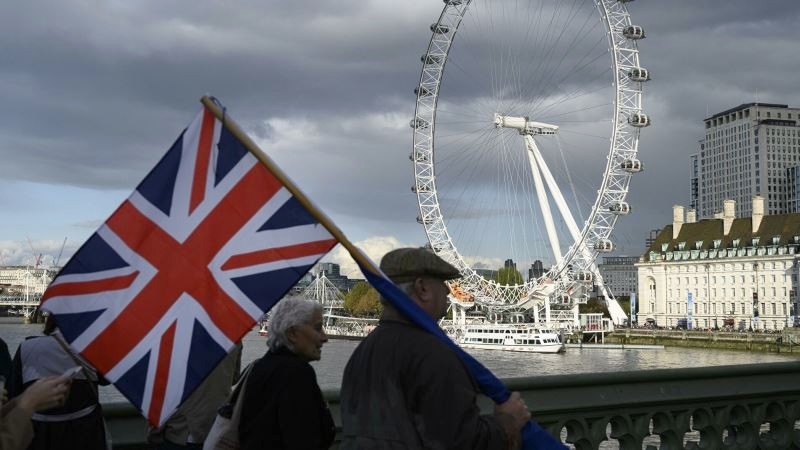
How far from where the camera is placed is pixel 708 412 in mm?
5082

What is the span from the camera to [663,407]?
4.98 metres

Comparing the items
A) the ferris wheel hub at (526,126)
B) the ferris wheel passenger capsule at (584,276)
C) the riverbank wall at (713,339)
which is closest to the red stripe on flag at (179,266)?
the ferris wheel hub at (526,126)

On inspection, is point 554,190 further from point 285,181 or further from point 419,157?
point 285,181

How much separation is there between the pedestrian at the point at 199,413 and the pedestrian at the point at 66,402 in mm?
271

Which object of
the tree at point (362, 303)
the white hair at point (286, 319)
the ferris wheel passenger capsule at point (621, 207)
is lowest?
the white hair at point (286, 319)

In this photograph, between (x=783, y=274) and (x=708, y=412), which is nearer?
(x=708, y=412)

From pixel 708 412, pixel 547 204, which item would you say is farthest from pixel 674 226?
pixel 708 412

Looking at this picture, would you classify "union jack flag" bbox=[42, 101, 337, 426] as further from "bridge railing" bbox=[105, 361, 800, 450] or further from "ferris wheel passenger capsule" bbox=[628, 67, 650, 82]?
"ferris wheel passenger capsule" bbox=[628, 67, 650, 82]

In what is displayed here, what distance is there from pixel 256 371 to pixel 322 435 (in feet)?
1.06

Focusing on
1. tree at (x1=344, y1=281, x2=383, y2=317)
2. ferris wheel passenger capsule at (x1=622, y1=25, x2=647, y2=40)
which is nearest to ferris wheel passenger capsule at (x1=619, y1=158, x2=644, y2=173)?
ferris wheel passenger capsule at (x1=622, y1=25, x2=647, y2=40)

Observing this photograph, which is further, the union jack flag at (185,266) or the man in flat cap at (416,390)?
the union jack flag at (185,266)

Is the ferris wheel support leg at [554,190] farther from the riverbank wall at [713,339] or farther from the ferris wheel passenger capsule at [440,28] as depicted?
the riverbank wall at [713,339]

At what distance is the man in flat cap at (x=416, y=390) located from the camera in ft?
8.89

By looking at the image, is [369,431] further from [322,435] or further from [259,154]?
[259,154]
